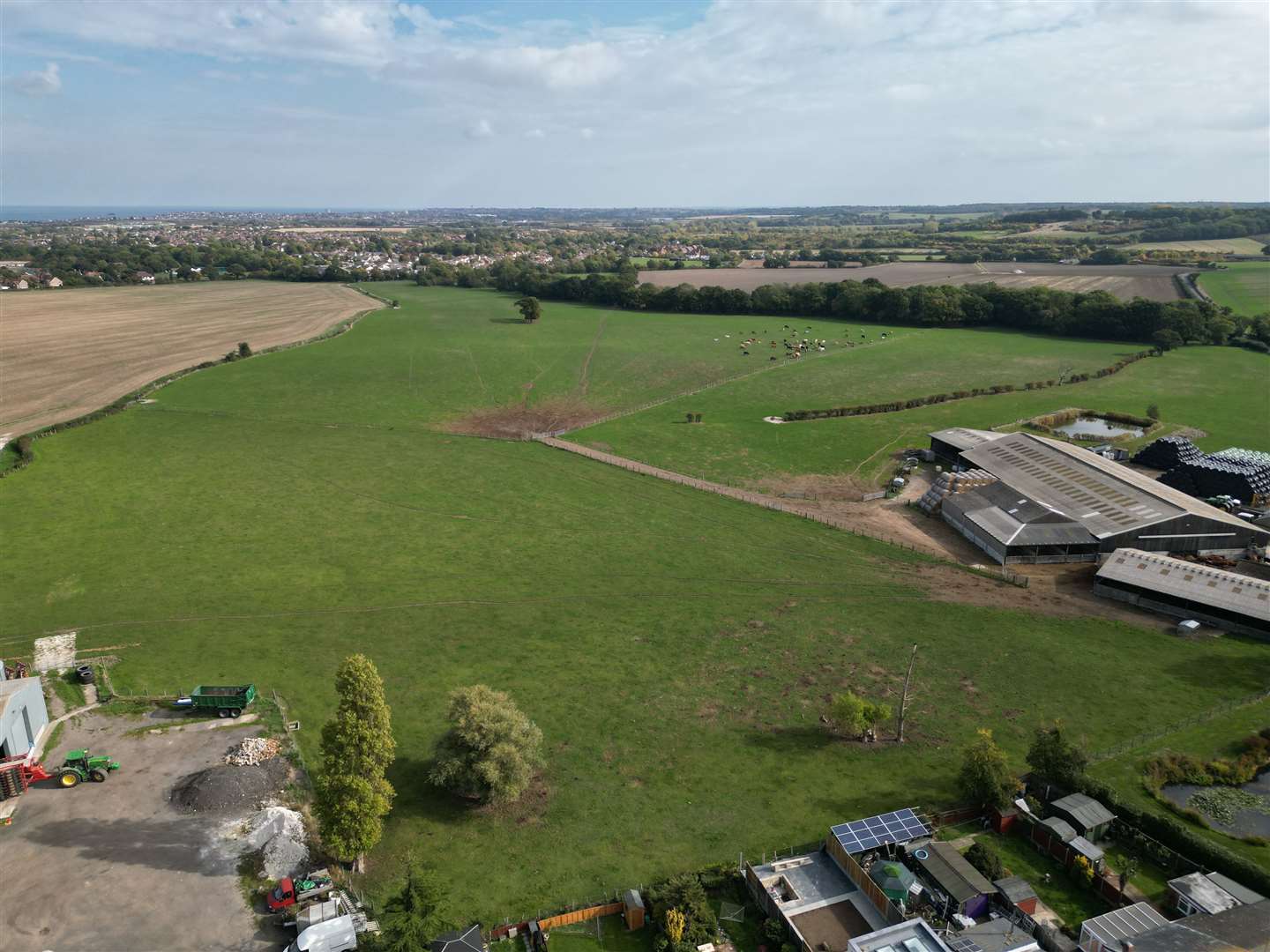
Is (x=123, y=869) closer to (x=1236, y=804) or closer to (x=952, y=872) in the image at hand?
(x=952, y=872)

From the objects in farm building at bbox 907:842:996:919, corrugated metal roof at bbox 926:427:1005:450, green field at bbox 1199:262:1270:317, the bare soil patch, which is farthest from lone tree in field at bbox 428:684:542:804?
green field at bbox 1199:262:1270:317

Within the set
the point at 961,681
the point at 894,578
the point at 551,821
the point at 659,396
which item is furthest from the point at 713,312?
the point at 551,821

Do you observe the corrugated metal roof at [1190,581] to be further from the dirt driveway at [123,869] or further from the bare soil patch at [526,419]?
the bare soil patch at [526,419]

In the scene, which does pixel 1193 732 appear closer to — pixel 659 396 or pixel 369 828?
pixel 369 828

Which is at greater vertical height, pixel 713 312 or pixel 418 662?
pixel 713 312

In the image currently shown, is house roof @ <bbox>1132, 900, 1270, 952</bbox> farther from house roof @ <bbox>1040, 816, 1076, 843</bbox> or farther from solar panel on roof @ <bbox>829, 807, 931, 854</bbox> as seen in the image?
solar panel on roof @ <bbox>829, 807, 931, 854</bbox>
